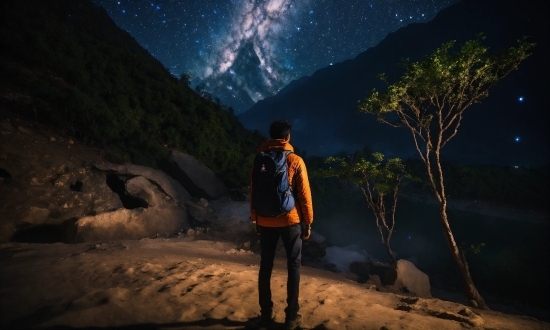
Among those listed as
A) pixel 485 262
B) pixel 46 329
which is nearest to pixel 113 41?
pixel 46 329

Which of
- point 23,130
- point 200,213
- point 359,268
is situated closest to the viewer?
point 23,130

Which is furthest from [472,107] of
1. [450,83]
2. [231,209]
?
[231,209]

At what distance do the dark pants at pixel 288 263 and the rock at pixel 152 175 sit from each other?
9606mm

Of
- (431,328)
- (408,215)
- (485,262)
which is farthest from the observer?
(408,215)

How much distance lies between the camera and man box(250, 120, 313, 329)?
125 inches

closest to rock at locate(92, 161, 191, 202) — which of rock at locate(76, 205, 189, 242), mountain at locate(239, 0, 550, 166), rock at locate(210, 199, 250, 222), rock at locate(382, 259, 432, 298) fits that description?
rock at locate(76, 205, 189, 242)

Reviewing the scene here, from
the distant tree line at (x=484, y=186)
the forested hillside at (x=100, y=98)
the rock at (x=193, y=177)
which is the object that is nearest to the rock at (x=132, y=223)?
the rock at (x=193, y=177)

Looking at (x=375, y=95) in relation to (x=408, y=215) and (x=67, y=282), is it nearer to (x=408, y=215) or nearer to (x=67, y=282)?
(x=67, y=282)

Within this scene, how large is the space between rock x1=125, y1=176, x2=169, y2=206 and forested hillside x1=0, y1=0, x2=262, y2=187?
1484 mm

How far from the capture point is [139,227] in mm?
9352

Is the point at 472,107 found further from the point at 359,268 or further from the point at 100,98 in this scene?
the point at 100,98

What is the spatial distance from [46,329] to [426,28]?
12575cm

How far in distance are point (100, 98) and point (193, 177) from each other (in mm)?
6334

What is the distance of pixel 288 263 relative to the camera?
10.5ft
